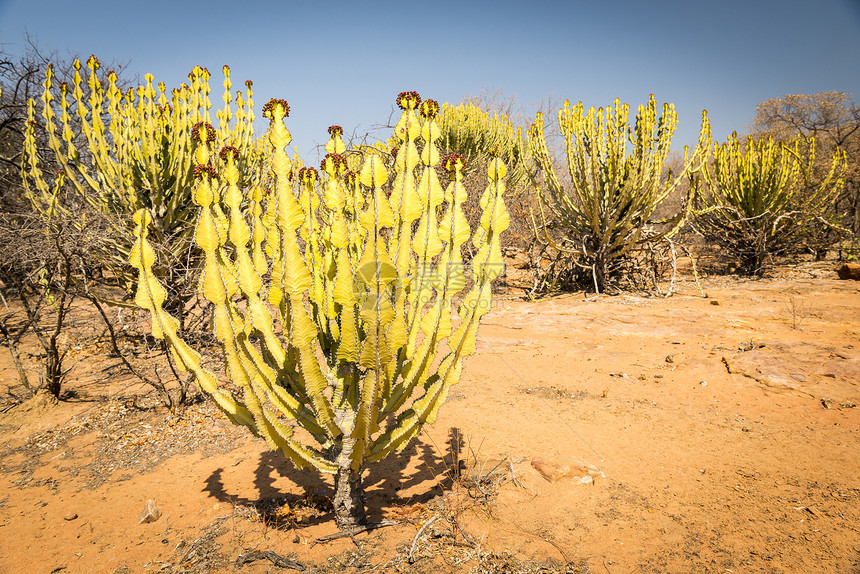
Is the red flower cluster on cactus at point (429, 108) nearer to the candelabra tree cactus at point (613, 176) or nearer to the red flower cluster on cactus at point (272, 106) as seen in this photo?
the red flower cluster on cactus at point (272, 106)

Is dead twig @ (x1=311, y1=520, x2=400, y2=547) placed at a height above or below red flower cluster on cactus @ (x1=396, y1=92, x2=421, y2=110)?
below

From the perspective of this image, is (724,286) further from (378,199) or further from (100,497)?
(100,497)

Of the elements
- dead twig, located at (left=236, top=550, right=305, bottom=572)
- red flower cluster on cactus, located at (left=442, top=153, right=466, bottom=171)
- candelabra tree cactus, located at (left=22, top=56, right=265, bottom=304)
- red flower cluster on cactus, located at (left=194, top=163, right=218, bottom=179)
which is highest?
candelabra tree cactus, located at (left=22, top=56, right=265, bottom=304)

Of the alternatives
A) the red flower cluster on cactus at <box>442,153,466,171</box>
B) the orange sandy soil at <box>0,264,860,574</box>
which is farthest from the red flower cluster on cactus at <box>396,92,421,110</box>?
the orange sandy soil at <box>0,264,860,574</box>

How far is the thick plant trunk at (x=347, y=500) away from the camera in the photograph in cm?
226

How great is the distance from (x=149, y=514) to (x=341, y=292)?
6.04 feet

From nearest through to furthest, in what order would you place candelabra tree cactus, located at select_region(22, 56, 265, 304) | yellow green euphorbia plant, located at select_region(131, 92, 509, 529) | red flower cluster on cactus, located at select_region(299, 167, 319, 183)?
yellow green euphorbia plant, located at select_region(131, 92, 509, 529) → red flower cluster on cactus, located at select_region(299, 167, 319, 183) → candelabra tree cactus, located at select_region(22, 56, 265, 304)

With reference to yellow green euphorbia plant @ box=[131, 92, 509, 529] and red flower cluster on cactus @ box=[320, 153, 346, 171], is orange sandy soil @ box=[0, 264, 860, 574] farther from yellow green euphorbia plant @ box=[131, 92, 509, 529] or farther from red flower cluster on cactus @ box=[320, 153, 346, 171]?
red flower cluster on cactus @ box=[320, 153, 346, 171]

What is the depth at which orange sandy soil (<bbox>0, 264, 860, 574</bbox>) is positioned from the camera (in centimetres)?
212

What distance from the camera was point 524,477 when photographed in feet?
8.95

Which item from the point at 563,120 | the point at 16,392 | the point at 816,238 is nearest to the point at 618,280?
the point at 563,120

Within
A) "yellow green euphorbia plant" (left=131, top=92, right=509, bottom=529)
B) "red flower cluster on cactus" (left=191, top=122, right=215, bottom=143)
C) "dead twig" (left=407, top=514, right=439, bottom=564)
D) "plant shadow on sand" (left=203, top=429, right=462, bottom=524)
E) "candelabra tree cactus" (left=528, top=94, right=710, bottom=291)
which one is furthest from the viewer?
"candelabra tree cactus" (left=528, top=94, right=710, bottom=291)

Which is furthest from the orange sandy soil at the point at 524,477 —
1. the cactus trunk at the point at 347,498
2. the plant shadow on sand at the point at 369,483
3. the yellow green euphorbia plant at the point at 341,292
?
the yellow green euphorbia plant at the point at 341,292

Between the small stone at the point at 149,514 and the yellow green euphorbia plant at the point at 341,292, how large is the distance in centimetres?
93
